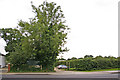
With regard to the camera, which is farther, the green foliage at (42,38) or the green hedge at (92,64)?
the green hedge at (92,64)

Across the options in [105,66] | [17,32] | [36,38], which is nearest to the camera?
[36,38]

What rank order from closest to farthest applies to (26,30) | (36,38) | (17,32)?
(36,38)
(26,30)
(17,32)

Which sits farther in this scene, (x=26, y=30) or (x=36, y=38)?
(x=26, y=30)

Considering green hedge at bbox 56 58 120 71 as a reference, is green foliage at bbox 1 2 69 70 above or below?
above

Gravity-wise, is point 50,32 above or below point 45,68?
above

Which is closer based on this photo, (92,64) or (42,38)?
(42,38)

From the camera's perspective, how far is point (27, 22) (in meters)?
31.6

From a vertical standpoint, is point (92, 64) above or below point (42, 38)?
below

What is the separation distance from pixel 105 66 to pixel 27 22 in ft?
68.3

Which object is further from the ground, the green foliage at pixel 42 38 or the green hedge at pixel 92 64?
the green foliage at pixel 42 38

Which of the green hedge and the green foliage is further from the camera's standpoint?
the green hedge

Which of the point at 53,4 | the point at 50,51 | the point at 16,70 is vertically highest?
the point at 53,4

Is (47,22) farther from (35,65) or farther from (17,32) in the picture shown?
(35,65)

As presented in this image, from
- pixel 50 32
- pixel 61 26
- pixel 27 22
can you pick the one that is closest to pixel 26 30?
pixel 27 22
